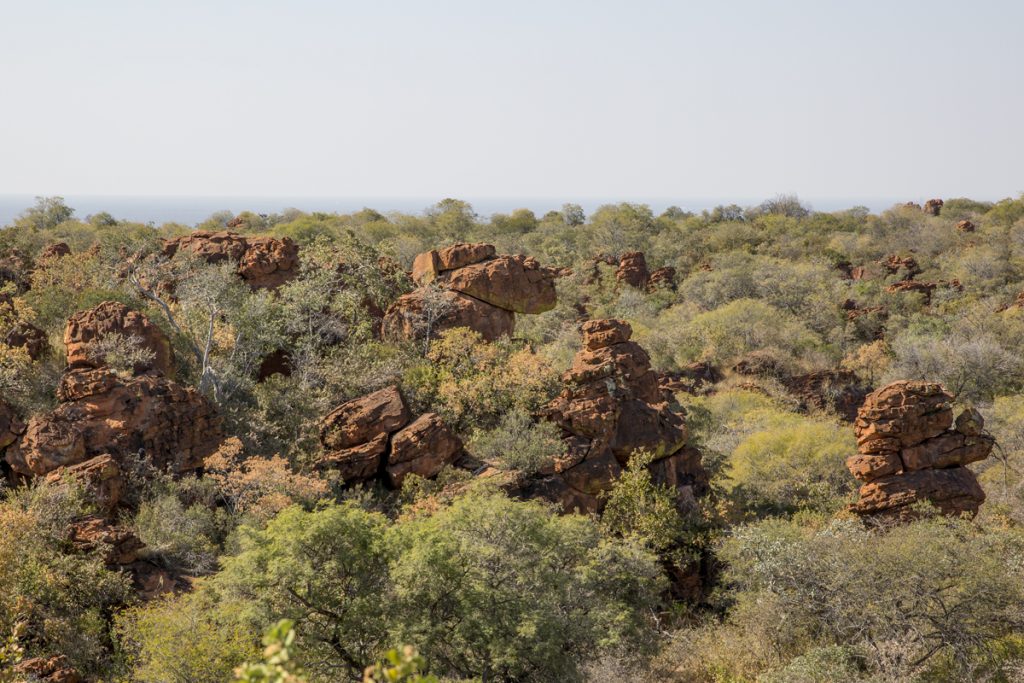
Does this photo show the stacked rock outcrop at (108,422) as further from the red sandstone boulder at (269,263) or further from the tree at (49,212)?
the tree at (49,212)

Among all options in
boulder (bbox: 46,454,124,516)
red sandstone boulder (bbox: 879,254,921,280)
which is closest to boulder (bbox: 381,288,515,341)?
boulder (bbox: 46,454,124,516)

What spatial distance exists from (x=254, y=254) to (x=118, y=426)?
11572mm

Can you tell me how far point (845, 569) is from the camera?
16.6 meters

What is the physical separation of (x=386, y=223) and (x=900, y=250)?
4232cm

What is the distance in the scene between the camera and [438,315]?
86.9ft

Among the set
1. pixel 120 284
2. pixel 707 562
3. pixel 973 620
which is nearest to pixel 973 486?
pixel 973 620

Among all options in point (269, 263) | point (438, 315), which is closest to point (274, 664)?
point (438, 315)

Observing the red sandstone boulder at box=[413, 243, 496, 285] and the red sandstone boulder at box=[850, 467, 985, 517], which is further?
the red sandstone boulder at box=[413, 243, 496, 285]

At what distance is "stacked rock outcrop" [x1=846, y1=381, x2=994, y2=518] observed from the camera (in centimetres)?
2003

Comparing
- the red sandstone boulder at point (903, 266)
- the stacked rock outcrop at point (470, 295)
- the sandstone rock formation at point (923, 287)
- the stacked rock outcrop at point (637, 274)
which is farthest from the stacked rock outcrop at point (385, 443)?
the red sandstone boulder at point (903, 266)

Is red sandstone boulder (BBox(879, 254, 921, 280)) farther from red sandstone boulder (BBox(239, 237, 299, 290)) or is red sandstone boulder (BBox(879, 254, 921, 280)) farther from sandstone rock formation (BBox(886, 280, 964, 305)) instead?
red sandstone boulder (BBox(239, 237, 299, 290))

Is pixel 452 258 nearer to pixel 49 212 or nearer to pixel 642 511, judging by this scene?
pixel 642 511

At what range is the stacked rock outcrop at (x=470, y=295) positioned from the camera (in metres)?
26.6

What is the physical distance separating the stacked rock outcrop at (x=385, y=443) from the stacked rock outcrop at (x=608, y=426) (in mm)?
2651
